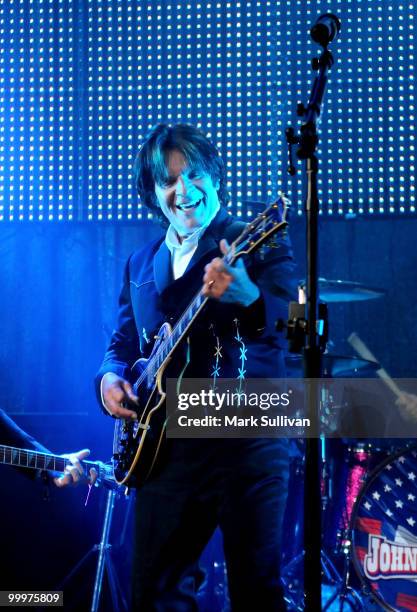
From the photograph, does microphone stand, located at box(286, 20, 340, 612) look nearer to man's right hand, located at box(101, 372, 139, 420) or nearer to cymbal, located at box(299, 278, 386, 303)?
man's right hand, located at box(101, 372, 139, 420)

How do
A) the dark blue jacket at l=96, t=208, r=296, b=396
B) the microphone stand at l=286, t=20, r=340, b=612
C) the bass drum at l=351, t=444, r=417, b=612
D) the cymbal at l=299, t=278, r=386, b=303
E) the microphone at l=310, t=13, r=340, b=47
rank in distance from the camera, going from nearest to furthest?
1. the microphone stand at l=286, t=20, r=340, b=612
2. the microphone at l=310, t=13, r=340, b=47
3. the dark blue jacket at l=96, t=208, r=296, b=396
4. the bass drum at l=351, t=444, r=417, b=612
5. the cymbal at l=299, t=278, r=386, b=303

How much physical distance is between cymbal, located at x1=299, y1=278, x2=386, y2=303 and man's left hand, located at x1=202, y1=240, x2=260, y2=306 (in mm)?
951

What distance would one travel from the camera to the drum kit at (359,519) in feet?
11.4

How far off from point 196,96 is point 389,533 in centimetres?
265

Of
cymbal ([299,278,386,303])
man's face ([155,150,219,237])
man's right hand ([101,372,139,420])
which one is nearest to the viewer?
man's right hand ([101,372,139,420])

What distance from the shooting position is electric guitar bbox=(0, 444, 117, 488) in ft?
11.6

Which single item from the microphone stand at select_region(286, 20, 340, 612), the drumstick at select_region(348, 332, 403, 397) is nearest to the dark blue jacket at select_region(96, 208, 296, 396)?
the microphone stand at select_region(286, 20, 340, 612)

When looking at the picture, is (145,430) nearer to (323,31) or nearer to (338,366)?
(338,366)

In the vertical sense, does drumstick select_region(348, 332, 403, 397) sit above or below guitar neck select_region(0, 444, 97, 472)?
above

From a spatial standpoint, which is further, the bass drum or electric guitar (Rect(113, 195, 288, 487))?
the bass drum

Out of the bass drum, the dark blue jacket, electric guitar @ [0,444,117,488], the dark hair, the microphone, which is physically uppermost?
the microphone

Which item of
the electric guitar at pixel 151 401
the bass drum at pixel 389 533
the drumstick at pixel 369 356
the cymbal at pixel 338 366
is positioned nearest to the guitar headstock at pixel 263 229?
the electric guitar at pixel 151 401

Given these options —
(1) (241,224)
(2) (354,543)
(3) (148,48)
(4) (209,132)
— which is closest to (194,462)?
(1) (241,224)

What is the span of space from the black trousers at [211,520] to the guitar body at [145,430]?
0.18 ft
